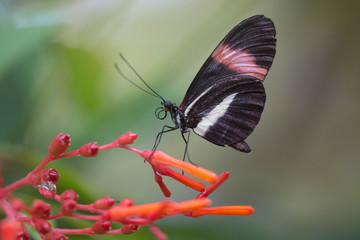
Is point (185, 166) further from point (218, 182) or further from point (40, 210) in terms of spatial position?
point (40, 210)

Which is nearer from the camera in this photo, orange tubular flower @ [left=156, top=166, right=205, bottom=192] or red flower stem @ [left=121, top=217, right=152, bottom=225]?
red flower stem @ [left=121, top=217, right=152, bottom=225]

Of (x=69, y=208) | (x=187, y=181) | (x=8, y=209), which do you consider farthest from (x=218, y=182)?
(x=8, y=209)

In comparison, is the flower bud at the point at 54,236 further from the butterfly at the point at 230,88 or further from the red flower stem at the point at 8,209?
the butterfly at the point at 230,88

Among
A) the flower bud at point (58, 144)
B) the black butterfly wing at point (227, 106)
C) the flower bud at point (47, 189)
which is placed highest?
the black butterfly wing at point (227, 106)

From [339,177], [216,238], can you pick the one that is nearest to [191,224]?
[216,238]

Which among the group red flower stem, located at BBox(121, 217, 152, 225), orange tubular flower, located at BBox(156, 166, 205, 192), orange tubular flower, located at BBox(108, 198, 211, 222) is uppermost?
orange tubular flower, located at BBox(156, 166, 205, 192)

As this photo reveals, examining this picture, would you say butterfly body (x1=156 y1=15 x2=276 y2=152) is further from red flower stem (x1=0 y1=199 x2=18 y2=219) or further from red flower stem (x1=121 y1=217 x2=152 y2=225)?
red flower stem (x1=0 y1=199 x2=18 y2=219)

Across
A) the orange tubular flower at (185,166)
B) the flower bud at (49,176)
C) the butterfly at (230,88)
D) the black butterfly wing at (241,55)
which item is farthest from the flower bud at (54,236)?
the black butterfly wing at (241,55)

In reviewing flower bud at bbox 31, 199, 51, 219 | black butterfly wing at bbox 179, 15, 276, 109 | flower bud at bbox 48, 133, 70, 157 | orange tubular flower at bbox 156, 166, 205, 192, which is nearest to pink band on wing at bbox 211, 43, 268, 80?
black butterfly wing at bbox 179, 15, 276, 109
